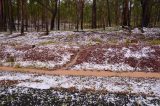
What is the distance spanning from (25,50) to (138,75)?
14108 mm

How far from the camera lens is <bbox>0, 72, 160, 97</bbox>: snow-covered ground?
18062 millimetres

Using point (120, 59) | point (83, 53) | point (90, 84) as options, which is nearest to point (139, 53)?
point (120, 59)

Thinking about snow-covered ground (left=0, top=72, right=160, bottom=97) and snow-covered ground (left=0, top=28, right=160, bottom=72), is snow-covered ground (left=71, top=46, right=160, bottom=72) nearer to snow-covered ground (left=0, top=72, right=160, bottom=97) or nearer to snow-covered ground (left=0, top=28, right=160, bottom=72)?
snow-covered ground (left=0, top=28, right=160, bottom=72)

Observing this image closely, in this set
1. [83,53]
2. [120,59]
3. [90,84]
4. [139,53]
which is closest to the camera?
[90,84]

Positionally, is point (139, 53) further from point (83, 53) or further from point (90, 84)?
point (90, 84)

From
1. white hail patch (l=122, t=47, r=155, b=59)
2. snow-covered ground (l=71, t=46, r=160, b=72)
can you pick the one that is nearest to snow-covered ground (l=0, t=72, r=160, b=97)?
Answer: snow-covered ground (l=71, t=46, r=160, b=72)

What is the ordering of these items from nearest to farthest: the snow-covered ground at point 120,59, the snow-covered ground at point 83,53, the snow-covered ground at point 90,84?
the snow-covered ground at point 90,84 < the snow-covered ground at point 120,59 < the snow-covered ground at point 83,53

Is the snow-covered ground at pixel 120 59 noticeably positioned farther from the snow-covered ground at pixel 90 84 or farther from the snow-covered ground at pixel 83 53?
the snow-covered ground at pixel 90 84

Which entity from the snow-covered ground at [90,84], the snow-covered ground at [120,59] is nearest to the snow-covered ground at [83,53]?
the snow-covered ground at [120,59]

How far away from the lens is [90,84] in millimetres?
→ 19531

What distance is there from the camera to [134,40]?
121ft

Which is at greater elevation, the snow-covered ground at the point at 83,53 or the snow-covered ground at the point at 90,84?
the snow-covered ground at the point at 83,53

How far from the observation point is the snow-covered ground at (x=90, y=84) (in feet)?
59.3

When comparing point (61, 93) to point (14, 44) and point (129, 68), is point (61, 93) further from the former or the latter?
point (14, 44)
